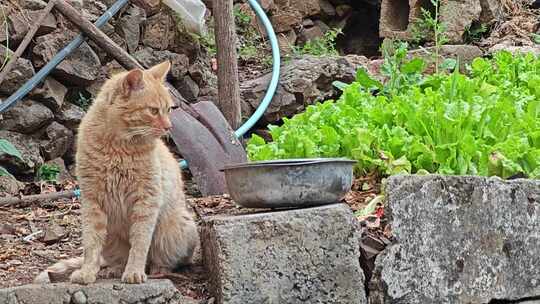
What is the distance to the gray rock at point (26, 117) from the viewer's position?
5.27 metres

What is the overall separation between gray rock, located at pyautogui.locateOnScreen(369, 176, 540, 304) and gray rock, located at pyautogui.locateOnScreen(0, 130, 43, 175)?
284cm

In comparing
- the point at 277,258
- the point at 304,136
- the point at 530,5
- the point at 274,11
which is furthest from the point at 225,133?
the point at 530,5

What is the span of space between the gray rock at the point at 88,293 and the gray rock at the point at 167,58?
325cm

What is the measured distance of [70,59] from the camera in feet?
18.2

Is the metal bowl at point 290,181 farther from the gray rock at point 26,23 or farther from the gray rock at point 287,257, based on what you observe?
the gray rock at point 26,23

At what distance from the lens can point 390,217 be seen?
3256mm

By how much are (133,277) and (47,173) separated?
8.15ft

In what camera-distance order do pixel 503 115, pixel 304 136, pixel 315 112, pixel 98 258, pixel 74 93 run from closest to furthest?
pixel 98 258 < pixel 304 136 < pixel 503 115 < pixel 315 112 < pixel 74 93

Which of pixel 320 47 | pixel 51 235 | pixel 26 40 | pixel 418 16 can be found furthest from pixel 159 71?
pixel 418 16

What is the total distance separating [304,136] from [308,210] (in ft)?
2.98

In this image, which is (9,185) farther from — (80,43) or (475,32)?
(475,32)

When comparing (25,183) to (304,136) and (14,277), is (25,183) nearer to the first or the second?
(14,277)

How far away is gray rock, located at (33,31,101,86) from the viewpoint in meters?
5.45

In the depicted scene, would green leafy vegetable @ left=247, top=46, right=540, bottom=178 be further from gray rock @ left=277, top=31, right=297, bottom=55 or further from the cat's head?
gray rock @ left=277, top=31, right=297, bottom=55
